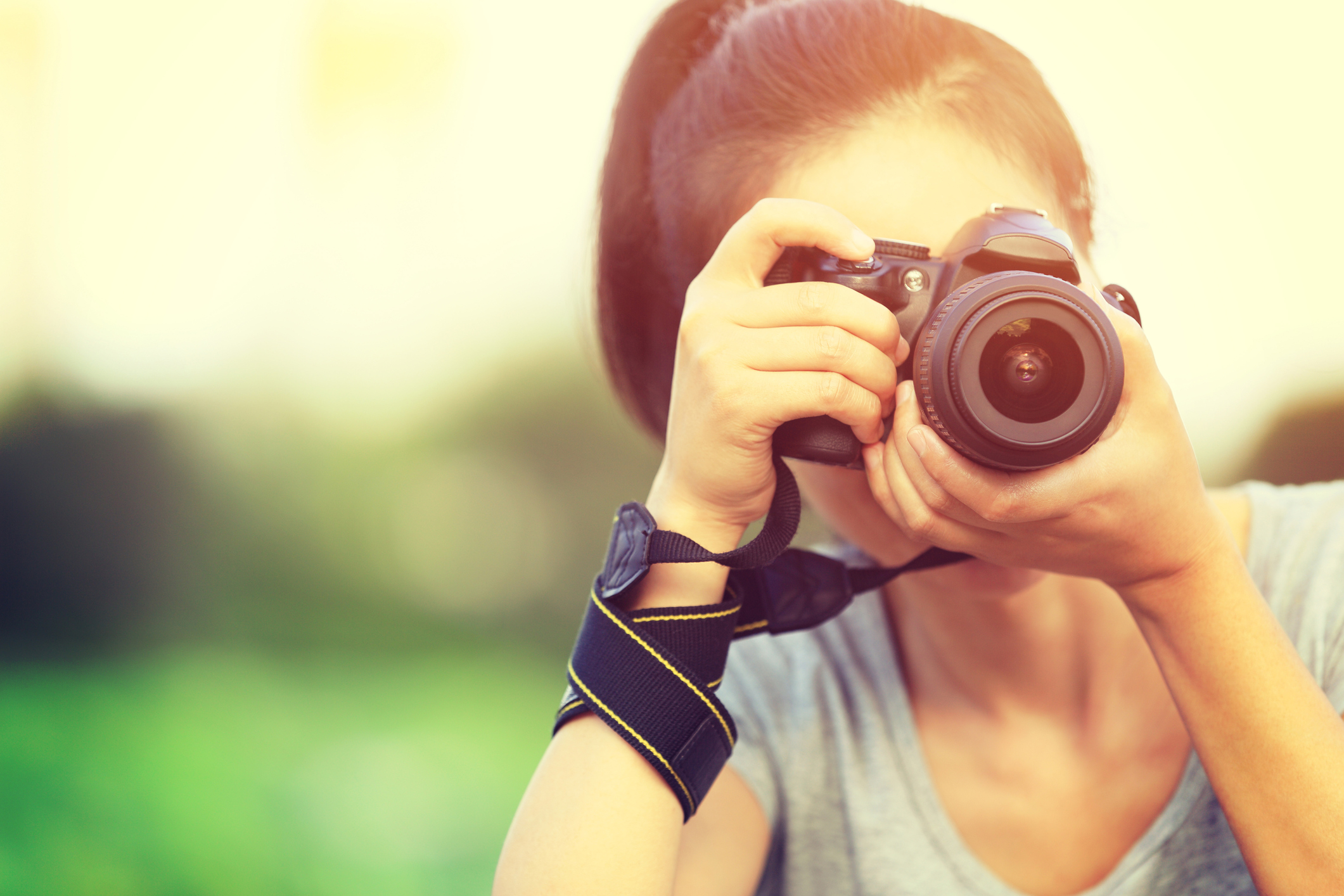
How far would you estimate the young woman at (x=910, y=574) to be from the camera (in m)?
0.49

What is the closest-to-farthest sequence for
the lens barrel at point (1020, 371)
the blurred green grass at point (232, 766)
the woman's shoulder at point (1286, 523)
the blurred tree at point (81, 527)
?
the lens barrel at point (1020, 371) → the woman's shoulder at point (1286, 523) → the blurred green grass at point (232, 766) → the blurred tree at point (81, 527)

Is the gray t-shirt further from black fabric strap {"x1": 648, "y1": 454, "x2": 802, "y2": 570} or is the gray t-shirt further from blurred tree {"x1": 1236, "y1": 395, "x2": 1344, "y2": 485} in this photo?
blurred tree {"x1": 1236, "y1": 395, "x2": 1344, "y2": 485}

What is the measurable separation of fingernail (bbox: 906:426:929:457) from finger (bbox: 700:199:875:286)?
12cm

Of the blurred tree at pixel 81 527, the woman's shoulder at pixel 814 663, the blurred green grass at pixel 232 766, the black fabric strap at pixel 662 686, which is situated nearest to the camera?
the black fabric strap at pixel 662 686

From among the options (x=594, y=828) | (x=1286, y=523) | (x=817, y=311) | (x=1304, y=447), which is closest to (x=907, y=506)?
(x=817, y=311)

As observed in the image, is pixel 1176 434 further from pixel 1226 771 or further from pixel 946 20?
pixel 946 20

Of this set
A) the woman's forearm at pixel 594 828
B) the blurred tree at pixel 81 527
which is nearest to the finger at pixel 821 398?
the woman's forearm at pixel 594 828

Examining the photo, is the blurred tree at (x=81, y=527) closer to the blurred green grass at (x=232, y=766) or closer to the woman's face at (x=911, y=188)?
the blurred green grass at (x=232, y=766)

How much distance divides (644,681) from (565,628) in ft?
6.32

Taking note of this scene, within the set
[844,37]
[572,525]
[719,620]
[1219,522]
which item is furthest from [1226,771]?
[572,525]

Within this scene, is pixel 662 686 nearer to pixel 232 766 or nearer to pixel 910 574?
pixel 910 574

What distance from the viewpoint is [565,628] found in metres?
2.44

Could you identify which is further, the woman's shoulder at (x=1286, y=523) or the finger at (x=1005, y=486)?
the woman's shoulder at (x=1286, y=523)

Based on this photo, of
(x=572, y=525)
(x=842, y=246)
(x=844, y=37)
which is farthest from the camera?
(x=572, y=525)
